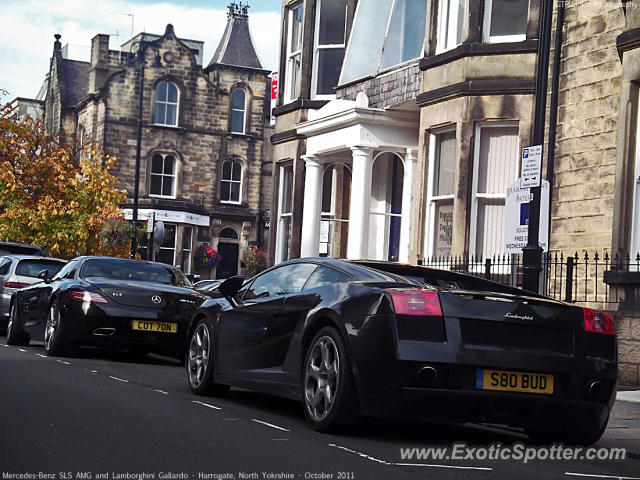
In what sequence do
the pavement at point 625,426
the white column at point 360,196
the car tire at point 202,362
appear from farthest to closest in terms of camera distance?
the white column at point 360,196
the car tire at point 202,362
the pavement at point 625,426

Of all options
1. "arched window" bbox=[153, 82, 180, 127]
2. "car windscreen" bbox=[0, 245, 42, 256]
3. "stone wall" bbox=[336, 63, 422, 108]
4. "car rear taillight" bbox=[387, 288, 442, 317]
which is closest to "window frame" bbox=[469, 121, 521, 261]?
"stone wall" bbox=[336, 63, 422, 108]

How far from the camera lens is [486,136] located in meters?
18.3

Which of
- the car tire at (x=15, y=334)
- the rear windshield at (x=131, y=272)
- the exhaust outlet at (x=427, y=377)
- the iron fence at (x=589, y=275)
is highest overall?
the iron fence at (x=589, y=275)

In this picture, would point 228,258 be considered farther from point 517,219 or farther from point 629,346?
point 517,219

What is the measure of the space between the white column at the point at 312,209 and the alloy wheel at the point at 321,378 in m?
15.0

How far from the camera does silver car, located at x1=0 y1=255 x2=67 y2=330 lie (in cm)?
1953

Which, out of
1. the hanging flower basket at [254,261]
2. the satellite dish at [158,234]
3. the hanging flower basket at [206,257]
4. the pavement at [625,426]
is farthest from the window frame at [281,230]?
the hanging flower basket at [206,257]

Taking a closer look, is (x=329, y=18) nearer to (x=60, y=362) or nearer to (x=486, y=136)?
(x=486, y=136)

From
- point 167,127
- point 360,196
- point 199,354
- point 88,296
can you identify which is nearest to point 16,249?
point 360,196

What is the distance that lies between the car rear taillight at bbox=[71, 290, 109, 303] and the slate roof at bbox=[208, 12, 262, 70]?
156 feet

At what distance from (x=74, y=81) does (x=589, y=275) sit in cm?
5317

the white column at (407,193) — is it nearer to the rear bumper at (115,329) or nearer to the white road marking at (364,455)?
the rear bumper at (115,329)

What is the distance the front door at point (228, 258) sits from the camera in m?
58.7

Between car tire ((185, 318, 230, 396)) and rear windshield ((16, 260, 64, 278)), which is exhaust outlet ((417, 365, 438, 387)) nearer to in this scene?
car tire ((185, 318, 230, 396))
